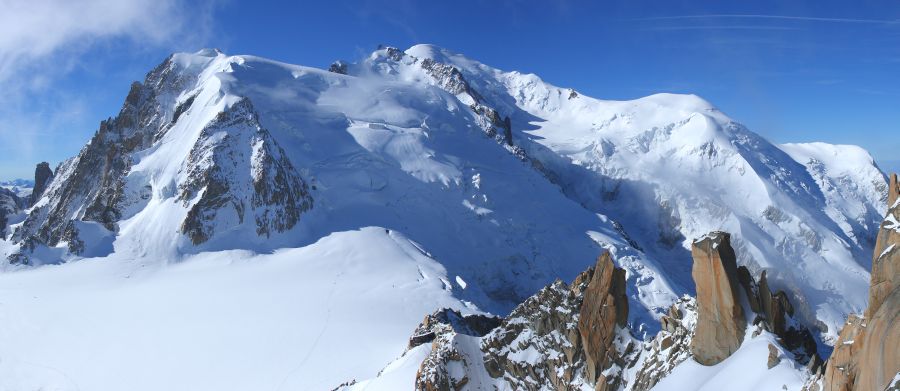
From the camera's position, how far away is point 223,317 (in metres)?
60.2

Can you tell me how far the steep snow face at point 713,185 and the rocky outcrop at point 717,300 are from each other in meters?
101

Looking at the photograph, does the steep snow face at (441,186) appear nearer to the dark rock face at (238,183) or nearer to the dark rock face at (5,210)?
the dark rock face at (238,183)

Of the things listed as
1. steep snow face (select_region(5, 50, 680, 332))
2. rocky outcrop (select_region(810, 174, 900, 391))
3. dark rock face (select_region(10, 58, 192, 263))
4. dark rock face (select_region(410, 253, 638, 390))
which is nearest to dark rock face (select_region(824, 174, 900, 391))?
rocky outcrop (select_region(810, 174, 900, 391))

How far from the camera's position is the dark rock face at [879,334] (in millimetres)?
14516

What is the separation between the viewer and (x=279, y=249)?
3162 inches

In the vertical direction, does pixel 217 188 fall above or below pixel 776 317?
above

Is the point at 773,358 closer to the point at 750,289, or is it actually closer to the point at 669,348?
the point at 750,289

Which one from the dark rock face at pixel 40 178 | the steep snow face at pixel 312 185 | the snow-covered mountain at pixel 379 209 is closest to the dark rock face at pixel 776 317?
the snow-covered mountain at pixel 379 209

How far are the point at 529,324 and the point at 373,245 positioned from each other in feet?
164

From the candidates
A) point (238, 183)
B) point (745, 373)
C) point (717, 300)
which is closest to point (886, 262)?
point (745, 373)

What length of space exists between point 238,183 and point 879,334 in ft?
260

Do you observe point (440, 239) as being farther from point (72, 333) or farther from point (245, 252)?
point (72, 333)

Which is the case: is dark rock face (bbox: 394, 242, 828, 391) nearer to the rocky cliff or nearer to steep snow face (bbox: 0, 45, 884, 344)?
the rocky cliff

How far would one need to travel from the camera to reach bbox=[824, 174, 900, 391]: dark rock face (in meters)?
14.5
